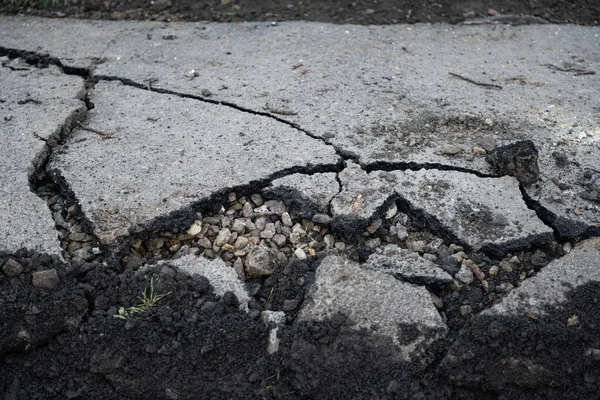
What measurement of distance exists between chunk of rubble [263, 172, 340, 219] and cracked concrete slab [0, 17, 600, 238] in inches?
9.7

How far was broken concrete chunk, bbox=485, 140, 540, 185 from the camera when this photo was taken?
2.61 meters

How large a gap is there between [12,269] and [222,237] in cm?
76

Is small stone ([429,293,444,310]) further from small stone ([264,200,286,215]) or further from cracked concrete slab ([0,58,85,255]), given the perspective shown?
cracked concrete slab ([0,58,85,255])

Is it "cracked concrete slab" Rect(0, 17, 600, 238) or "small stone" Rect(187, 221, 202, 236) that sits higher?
"cracked concrete slab" Rect(0, 17, 600, 238)

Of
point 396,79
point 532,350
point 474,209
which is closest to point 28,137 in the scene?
point 396,79

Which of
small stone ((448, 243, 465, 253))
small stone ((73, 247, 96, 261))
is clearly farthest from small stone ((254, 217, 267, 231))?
small stone ((448, 243, 465, 253))

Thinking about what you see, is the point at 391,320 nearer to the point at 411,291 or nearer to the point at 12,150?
the point at 411,291

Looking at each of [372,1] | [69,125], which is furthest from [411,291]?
[372,1]

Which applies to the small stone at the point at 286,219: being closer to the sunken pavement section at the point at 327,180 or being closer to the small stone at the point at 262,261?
the sunken pavement section at the point at 327,180

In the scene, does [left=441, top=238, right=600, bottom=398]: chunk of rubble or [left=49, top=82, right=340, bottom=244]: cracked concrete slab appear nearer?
[left=441, top=238, right=600, bottom=398]: chunk of rubble

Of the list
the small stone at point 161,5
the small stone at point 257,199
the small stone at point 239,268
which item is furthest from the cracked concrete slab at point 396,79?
the small stone at point 239,268

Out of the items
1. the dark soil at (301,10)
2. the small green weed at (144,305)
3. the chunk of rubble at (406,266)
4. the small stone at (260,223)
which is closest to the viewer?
the small green weed at (144,305)

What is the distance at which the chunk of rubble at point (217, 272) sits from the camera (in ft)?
7.26

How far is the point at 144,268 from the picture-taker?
7.42 ft
